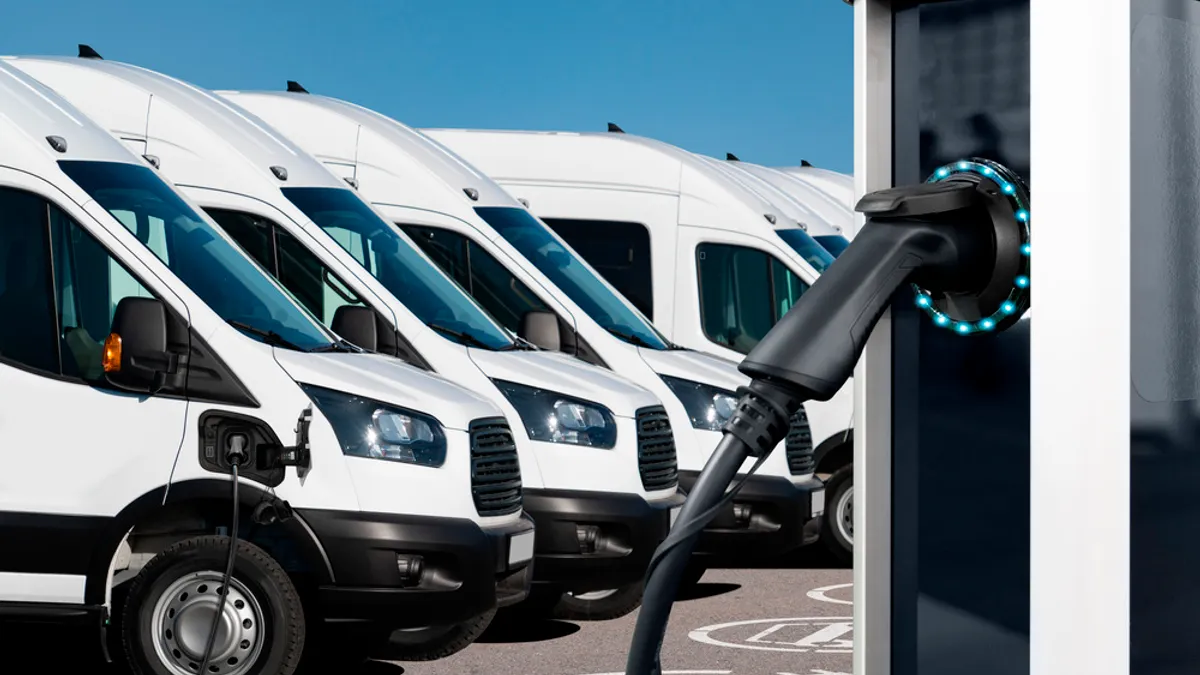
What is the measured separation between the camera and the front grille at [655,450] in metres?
8.52

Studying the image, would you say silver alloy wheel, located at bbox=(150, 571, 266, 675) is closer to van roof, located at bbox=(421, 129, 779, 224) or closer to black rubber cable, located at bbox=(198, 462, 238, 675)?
black rubber cable, located at bbox=(198, 462, 238, 675)

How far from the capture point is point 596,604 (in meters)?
8.88

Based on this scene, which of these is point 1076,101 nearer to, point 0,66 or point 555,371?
point 0,66

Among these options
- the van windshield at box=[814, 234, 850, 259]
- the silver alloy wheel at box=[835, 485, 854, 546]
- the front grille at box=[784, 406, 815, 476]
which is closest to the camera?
the front grille at box=[784, 406, 815, 476]

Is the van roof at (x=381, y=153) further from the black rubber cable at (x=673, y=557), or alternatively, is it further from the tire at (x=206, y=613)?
the black rubber cable at (x=673, y=557)

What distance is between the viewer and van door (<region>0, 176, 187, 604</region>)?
6219mm

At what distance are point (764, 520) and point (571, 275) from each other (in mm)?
1799

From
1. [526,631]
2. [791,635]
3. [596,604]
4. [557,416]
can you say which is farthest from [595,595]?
[557,416]

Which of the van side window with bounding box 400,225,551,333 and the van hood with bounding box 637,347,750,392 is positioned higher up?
the van side window with bounding box 400,225,551,333

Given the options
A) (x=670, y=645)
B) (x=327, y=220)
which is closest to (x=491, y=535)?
(x=670, y=645)

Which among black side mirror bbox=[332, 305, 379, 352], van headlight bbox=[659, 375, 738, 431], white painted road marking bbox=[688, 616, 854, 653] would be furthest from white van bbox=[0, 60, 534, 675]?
van headlight bbox=[659, 375, 738, 431]

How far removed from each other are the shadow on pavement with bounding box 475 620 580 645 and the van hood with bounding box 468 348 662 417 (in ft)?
3.80

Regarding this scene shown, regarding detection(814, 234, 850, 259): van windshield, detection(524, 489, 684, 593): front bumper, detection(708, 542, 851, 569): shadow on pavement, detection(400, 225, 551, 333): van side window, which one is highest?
detection(814, 234, 850, 259): van windshield

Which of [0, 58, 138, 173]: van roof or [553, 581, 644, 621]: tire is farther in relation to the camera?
[553, 581, 644, 621]: tire
